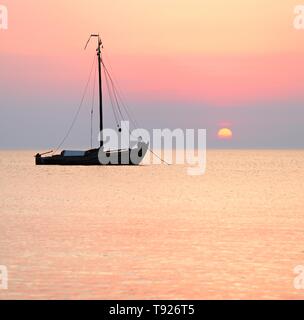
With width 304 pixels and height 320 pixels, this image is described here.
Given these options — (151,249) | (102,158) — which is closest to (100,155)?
(102,158)

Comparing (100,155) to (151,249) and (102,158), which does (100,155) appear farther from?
(151,249)

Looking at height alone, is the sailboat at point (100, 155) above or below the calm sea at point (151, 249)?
above

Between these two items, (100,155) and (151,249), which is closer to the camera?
(151,249)

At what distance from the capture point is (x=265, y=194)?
8419cm

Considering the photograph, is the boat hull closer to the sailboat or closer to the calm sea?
the sailboat

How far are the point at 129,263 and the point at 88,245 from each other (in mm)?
5785

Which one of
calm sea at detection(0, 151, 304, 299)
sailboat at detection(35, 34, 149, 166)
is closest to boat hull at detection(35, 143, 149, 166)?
sailboat at detection(35, 34, 149, 166)

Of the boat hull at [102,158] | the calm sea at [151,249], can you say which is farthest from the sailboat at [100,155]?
the calm sea at [151,249]

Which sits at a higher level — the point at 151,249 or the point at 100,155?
the point at 100,155

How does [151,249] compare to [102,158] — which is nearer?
[151,249]

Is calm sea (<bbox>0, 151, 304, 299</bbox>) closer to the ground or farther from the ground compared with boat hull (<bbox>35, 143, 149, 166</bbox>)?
closer to the ground

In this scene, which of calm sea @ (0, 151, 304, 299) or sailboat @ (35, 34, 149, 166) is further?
sailboat @ (35, 34, 149, 166)

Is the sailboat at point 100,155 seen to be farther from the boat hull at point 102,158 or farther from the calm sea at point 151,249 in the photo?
the calm sea at point 151,249
